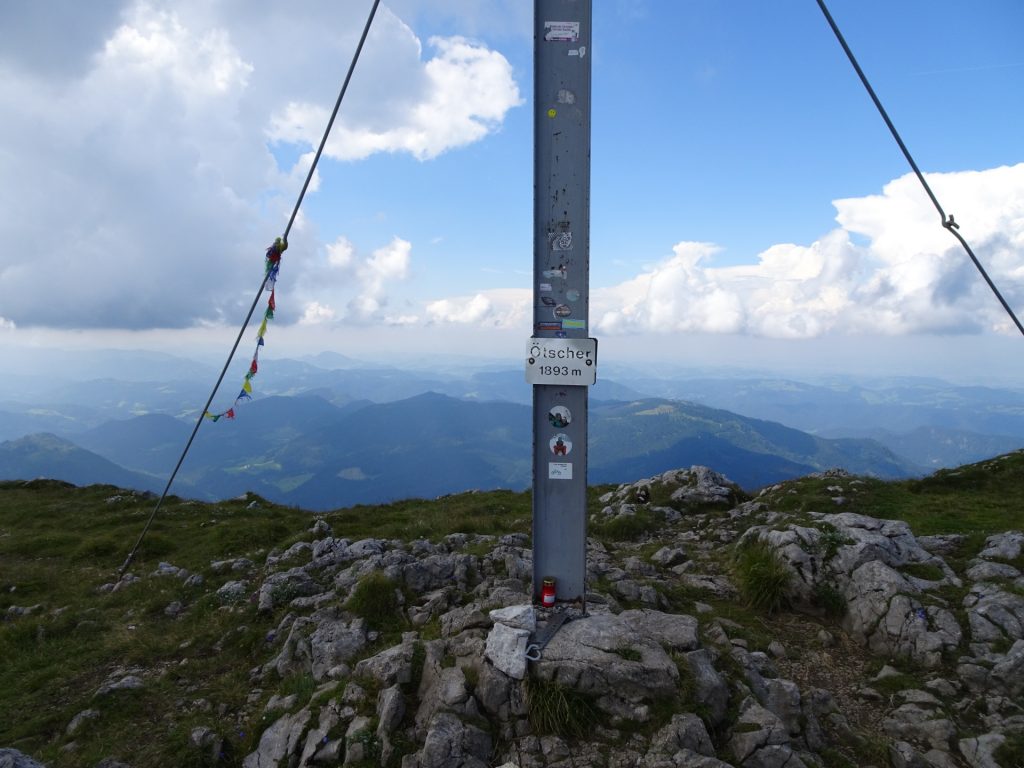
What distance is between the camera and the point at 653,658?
616 centimetres

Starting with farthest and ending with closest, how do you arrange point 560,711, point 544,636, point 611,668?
point 544,636 → point 611,668 → point 560,711

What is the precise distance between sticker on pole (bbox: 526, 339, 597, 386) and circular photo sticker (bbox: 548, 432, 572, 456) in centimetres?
78

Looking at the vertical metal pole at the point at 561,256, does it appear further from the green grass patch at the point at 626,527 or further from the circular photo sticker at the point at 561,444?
the green grass patch at the point at 626,527

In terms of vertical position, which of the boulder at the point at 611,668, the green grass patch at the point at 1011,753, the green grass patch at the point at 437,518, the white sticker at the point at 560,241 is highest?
the white sticker at the point at 560,241

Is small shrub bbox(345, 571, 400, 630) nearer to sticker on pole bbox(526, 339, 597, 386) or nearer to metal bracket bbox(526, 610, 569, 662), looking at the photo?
metal bracket bbox(526, 610, 569, 662)

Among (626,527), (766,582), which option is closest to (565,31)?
(766,582)

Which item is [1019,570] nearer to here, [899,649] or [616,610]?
[899,649]

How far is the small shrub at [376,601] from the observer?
9.34 meters

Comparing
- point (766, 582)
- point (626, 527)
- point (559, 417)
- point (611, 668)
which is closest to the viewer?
point (611, 668)

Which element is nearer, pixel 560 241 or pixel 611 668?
pixel 611 668

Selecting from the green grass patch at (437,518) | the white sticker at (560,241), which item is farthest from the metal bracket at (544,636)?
the green grass patch at (437,518)

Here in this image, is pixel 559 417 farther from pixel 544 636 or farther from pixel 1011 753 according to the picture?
pixel 1011 753

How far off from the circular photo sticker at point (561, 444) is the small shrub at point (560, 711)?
→ 2.82 metres

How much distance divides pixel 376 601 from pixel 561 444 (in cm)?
556
